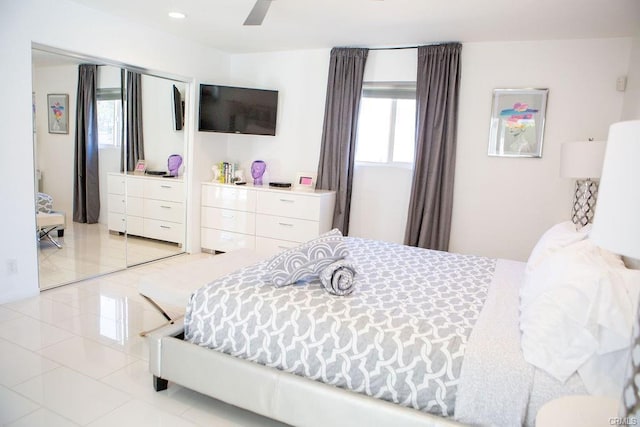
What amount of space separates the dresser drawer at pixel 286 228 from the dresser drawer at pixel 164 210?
96cm

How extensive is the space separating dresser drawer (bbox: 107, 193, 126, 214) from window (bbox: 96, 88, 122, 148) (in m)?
0.49

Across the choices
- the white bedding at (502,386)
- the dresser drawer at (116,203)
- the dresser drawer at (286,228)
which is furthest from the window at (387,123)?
the white bedding at (502,386)

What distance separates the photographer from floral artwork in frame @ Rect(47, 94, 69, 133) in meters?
3.53

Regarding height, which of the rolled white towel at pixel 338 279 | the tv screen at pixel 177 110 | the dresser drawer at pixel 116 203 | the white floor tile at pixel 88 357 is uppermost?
the tv screen at pixel 177 110

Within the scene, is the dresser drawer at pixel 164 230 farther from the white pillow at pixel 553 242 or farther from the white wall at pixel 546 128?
the white pillow at pixel 553 242

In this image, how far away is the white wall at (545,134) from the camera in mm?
3846

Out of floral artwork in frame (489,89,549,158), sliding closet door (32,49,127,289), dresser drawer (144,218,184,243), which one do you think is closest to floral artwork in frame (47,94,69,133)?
sliding closet door (32,49,127,289)

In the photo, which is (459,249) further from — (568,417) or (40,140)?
(40,140)

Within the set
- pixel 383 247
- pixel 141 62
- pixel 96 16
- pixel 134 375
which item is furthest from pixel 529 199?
pixel 96 16

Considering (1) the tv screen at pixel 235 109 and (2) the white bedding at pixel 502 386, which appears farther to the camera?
(1) the tv screen at pixel 235 109

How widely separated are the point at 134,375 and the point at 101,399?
0.25 meters

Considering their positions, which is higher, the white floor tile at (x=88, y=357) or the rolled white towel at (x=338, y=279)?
the rolled white towel at (x=338, y=279)

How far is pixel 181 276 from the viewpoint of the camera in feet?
8.91

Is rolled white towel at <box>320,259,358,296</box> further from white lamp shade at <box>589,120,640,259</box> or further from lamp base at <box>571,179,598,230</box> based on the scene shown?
lamp base at <box>571,179,598,230</box>
